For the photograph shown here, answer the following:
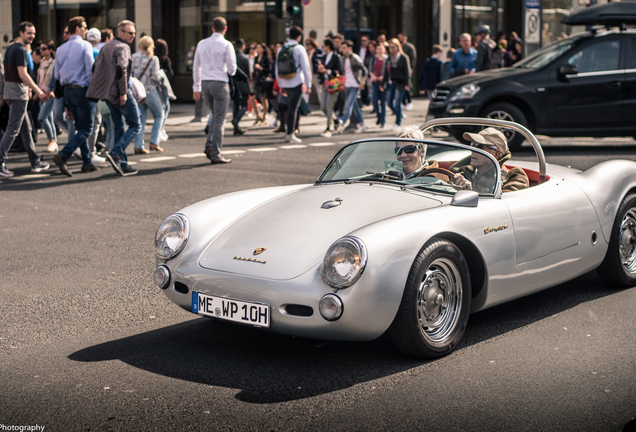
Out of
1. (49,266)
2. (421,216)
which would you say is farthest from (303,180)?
(421,216)

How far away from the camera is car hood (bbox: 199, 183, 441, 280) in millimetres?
4285

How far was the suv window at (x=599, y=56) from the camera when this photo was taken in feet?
45.3

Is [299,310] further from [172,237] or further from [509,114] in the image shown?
[509,114]

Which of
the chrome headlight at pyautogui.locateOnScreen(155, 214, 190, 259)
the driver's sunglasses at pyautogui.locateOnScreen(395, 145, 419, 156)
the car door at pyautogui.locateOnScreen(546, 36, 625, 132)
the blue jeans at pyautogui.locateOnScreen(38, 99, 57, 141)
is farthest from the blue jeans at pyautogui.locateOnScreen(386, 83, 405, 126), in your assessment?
the chrome headlight at pyautogui.locateOnScreen(155, 214, 190, 259)

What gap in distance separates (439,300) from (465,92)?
10184 mm

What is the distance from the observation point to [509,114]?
13.8 meters

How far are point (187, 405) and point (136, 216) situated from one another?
512cm

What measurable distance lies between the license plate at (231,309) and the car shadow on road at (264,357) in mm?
242

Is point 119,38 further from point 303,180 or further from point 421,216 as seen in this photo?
point 421,216

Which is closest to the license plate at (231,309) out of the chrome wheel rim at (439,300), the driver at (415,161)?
the chrome wheel rim at (439,300)

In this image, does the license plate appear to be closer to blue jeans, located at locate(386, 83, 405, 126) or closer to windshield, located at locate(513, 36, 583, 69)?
windshield, located at locate(513, 36, 583, 69)

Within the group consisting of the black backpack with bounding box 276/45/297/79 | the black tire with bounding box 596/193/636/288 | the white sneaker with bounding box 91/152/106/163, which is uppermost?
the black backpack with bounding box 276/45/297/79

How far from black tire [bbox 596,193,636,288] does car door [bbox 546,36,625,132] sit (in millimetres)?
8155

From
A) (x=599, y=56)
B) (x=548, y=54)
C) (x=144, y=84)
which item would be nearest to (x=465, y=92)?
(x=548, y=54)
